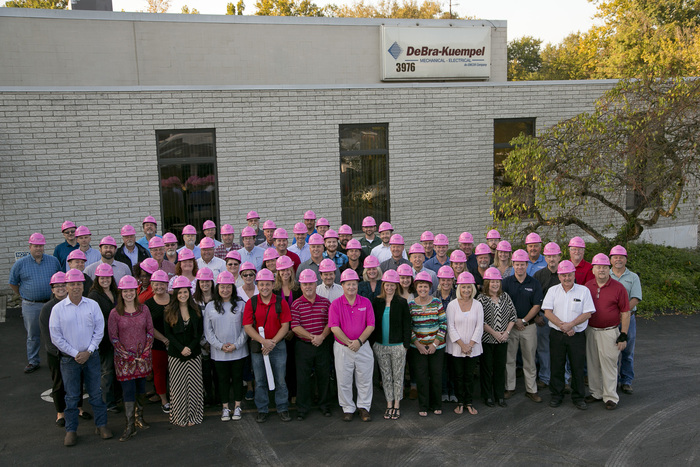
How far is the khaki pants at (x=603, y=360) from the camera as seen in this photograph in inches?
282

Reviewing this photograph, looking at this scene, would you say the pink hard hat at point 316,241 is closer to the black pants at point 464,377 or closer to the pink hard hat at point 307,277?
the pink hard hat at point 307,277

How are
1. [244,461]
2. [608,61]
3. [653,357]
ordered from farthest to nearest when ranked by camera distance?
1. [608,61]
2. [653,357]
3. [244,461]

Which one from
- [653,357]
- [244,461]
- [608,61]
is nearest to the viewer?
[244,461]

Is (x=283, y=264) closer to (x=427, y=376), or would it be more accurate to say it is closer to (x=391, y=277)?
(x=391, y=277)

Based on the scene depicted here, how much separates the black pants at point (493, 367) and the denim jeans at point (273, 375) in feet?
7.87

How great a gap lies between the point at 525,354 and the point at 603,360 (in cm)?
91

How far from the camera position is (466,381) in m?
7.12

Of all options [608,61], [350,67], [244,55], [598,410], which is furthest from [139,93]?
[608,61]

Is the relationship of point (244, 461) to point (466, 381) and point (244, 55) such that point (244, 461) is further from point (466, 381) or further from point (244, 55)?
point (244, 55)

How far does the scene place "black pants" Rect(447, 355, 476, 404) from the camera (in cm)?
712

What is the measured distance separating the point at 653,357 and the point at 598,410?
7.58 ft

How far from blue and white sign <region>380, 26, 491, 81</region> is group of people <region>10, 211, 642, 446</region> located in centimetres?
759

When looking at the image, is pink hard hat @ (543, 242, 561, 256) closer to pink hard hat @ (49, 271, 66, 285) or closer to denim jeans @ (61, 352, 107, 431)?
denim jeans @ (61, 352, 107, 431)

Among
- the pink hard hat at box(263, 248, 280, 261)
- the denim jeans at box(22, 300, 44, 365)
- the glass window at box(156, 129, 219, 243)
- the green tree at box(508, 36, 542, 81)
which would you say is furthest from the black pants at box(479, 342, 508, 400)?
the green tree at box(508, 36, 542, 81)
